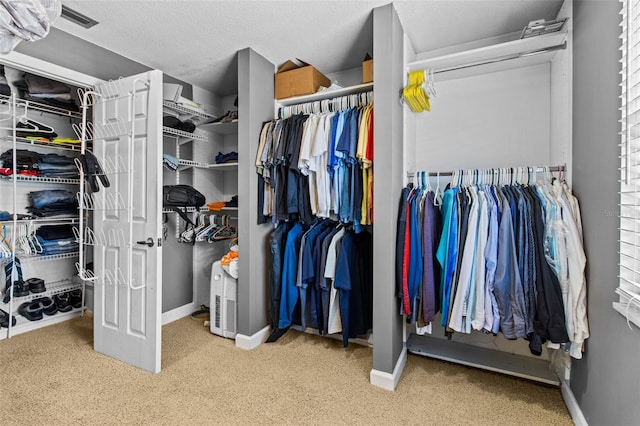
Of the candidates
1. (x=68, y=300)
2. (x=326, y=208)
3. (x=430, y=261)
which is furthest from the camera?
(x=68, y=300)

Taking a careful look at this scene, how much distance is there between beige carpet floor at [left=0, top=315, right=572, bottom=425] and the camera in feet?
5.53

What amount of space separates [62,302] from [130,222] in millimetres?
1551

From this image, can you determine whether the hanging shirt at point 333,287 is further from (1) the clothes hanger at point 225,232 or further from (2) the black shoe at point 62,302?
(2) the black shoe at point 62,302

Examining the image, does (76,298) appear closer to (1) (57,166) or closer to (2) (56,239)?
(2) (56,239)

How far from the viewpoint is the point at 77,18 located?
2.12 metres

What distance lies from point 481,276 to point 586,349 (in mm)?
589

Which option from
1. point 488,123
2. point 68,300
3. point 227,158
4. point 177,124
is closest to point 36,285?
point 68,300

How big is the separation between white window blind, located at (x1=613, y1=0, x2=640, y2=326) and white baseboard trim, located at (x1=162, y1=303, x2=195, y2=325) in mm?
3235

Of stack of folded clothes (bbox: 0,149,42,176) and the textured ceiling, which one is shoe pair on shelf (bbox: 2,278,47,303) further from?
the textured ceiling

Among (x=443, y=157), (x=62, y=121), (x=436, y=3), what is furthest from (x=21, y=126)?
(x=443, y=157)

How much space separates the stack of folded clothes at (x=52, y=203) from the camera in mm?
2689

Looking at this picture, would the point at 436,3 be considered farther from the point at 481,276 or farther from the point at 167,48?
the point at 167,48

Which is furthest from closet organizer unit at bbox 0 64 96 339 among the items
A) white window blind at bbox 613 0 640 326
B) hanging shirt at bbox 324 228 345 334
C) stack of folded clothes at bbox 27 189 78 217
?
white window blind at bbox 613 0 640 326

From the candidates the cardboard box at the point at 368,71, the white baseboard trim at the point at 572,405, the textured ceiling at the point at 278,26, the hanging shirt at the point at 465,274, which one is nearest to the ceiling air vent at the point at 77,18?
the textured ceiling at the point at 278,26
